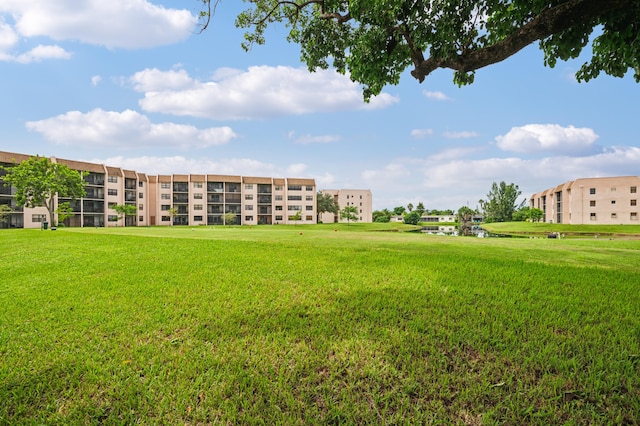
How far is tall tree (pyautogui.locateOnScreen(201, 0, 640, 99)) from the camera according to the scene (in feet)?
20.2

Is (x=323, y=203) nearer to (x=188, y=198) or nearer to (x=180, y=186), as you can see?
(x=188, y=198)

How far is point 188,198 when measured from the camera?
7650cm

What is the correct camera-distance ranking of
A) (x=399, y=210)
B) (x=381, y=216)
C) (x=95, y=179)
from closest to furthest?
(x=95, y=179) → (x=381, y=216) → (x=399, y=210)

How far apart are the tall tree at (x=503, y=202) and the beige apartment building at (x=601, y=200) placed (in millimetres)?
20857

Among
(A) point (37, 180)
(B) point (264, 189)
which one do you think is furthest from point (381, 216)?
(A) point (37, 180)

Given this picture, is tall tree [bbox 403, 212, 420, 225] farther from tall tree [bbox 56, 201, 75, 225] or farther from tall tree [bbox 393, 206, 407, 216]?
tall tree [bbox 56, 201, 75, 225]

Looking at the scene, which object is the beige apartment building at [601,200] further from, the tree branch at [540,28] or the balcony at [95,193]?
the balcony at [95,193]

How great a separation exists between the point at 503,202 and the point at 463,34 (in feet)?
321

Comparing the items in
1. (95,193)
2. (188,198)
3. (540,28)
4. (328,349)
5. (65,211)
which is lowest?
(328,349)

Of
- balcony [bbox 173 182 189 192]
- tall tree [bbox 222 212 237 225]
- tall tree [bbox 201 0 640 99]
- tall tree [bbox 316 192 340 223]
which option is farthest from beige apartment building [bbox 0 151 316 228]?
tall tree [bbox 201 0 640 99]

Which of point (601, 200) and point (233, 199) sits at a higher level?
point (233, 199)

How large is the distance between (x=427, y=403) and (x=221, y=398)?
2000 mm

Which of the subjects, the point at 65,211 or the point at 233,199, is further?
the point at 233,199

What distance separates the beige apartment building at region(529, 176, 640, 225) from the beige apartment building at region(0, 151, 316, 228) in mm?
54352
